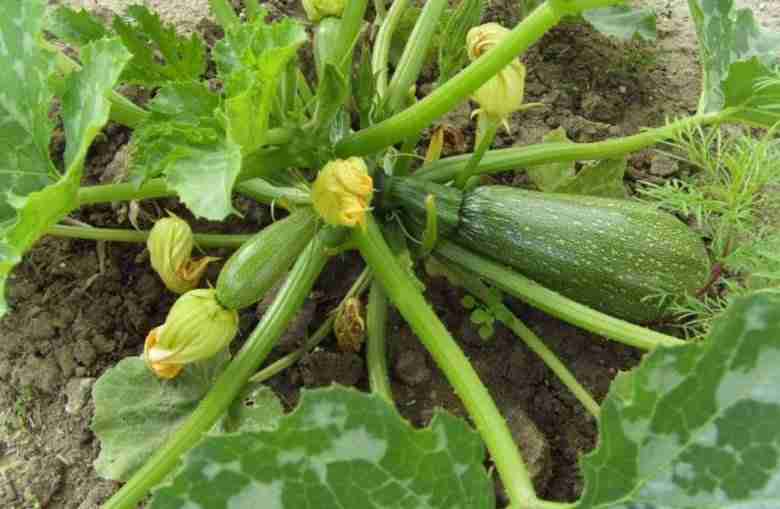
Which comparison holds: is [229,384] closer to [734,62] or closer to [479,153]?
[479,153]

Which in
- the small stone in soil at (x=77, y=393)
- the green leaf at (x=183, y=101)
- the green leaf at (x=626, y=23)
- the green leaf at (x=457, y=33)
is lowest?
the small stone in soil at (x=77, y=393)

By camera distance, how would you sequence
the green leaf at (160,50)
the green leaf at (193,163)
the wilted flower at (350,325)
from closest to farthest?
the green leaf at (193,163) < the green leaf at (160,50) < the wilted flower at (350,325)

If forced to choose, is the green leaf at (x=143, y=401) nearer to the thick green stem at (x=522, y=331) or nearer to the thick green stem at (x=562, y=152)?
the thick green stem at (x=522, y=331)

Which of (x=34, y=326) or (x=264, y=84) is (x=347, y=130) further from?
(x=34, y=326)

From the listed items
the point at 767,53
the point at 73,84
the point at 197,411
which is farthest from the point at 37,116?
the point at 767,53

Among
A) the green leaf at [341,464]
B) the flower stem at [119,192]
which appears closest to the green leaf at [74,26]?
the flower stem at [119,192]

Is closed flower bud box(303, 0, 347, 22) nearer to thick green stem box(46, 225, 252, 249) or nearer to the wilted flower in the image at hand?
thick green stem box(46, 225, 252, 249)

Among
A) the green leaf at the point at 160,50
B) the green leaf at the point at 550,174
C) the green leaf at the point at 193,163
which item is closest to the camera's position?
the green leaf at the point at 193,163
